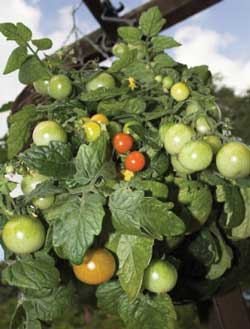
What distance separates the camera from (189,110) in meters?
0.49

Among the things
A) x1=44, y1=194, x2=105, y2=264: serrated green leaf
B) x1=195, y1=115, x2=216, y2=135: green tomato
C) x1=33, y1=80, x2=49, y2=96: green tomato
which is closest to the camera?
x1=44, y1=194, x2=105, y2=264: serrated green leaf

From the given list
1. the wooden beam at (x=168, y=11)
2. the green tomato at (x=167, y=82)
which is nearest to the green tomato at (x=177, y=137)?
the green tomato at (x=167, y=82)

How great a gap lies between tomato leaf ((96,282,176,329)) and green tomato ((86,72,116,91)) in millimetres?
217

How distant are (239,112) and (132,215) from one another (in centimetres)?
149

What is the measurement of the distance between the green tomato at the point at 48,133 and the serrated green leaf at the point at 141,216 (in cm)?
9

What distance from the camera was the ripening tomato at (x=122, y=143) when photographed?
16.6 inches

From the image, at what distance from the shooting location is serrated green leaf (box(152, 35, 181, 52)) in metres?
0.57

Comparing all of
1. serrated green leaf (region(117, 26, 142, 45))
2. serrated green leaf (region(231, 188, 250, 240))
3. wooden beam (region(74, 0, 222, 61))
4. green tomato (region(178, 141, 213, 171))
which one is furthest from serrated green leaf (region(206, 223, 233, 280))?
wooden beam (region(74, 0, 222, 61))

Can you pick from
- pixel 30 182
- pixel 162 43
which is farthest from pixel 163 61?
pixel 30 182

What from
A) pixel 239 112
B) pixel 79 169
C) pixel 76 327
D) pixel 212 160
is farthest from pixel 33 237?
pixel 239 112

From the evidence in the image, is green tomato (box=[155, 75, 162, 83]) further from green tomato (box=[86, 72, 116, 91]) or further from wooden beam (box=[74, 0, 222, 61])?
wooden beam (box=[74, 0, 222, 61])

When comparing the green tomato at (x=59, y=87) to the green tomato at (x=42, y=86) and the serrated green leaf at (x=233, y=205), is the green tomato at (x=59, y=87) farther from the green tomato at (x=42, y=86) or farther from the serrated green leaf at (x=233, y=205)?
the serrated green leaf at (x=233, y=205)

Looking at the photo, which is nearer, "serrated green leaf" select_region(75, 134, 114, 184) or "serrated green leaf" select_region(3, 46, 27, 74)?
"serrated green leaf" select_region(75, 134, 114, 184)

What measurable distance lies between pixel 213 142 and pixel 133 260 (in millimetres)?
136
